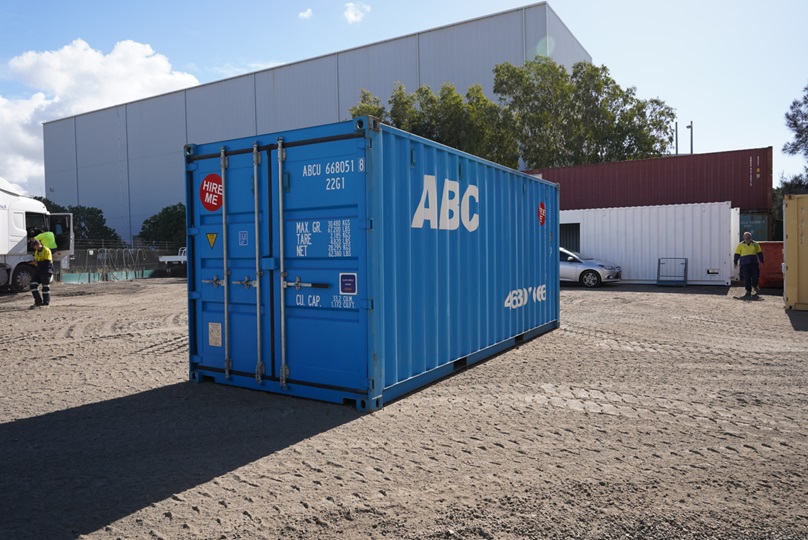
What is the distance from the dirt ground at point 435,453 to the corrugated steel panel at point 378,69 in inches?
1374

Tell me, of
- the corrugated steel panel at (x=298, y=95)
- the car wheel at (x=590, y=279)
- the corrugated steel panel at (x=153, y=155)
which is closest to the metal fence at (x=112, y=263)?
the corrugated steel panel at (x=298, y=95)

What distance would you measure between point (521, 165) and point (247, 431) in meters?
32.9

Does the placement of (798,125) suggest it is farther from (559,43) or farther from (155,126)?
(155,126)

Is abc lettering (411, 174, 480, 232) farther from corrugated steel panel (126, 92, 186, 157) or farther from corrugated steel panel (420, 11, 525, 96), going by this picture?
corrugated steel panel (126, 92, 186, 157)

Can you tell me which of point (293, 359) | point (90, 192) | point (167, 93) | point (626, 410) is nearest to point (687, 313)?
point (626, 410)

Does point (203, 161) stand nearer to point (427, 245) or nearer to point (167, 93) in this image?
point (427, 245)

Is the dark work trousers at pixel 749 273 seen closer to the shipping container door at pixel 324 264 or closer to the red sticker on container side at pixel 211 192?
the shipping container door at pixel 324 264

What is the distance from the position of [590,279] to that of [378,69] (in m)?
27.0

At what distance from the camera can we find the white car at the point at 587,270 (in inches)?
755

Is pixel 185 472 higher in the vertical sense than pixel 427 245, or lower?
lower

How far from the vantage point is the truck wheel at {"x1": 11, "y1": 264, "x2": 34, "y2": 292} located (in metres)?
19.2

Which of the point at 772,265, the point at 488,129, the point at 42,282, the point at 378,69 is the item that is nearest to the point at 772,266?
the point at 772,265

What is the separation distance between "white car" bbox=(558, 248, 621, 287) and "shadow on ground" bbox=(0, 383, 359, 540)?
49.3 feet

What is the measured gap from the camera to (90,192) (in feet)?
189
